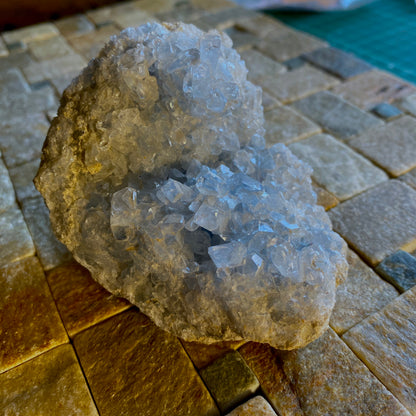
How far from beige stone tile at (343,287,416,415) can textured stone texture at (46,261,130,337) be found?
0.91 m

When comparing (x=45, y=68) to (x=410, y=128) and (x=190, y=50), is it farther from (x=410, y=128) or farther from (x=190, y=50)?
(x=410, y=128)

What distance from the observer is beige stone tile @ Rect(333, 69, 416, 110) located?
284 cm

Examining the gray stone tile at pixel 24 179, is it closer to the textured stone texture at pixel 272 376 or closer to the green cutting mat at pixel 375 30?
the textured stone texture at pixel 272 376

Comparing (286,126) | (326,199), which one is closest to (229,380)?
(326,199)

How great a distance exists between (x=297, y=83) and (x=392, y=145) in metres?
0.91

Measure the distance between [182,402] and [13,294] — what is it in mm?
836

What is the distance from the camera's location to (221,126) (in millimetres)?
1701

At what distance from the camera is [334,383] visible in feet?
4.58

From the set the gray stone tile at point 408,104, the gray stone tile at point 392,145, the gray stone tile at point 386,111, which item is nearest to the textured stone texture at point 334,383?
the gray stone tile at point 392,145

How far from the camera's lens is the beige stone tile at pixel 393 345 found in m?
1.40

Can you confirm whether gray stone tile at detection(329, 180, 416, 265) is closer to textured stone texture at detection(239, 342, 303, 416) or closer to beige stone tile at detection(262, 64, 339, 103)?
textured stone texture at detection(239, 342, 303, 416)

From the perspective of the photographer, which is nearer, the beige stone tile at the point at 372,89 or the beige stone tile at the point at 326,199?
the beige stone tile at the point at 326,199

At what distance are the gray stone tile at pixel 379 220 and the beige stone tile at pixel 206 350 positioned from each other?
747mm

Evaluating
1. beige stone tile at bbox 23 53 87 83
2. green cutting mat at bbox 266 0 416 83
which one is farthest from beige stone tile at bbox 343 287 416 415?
beige stone tile at bbox 23 53 87 83
